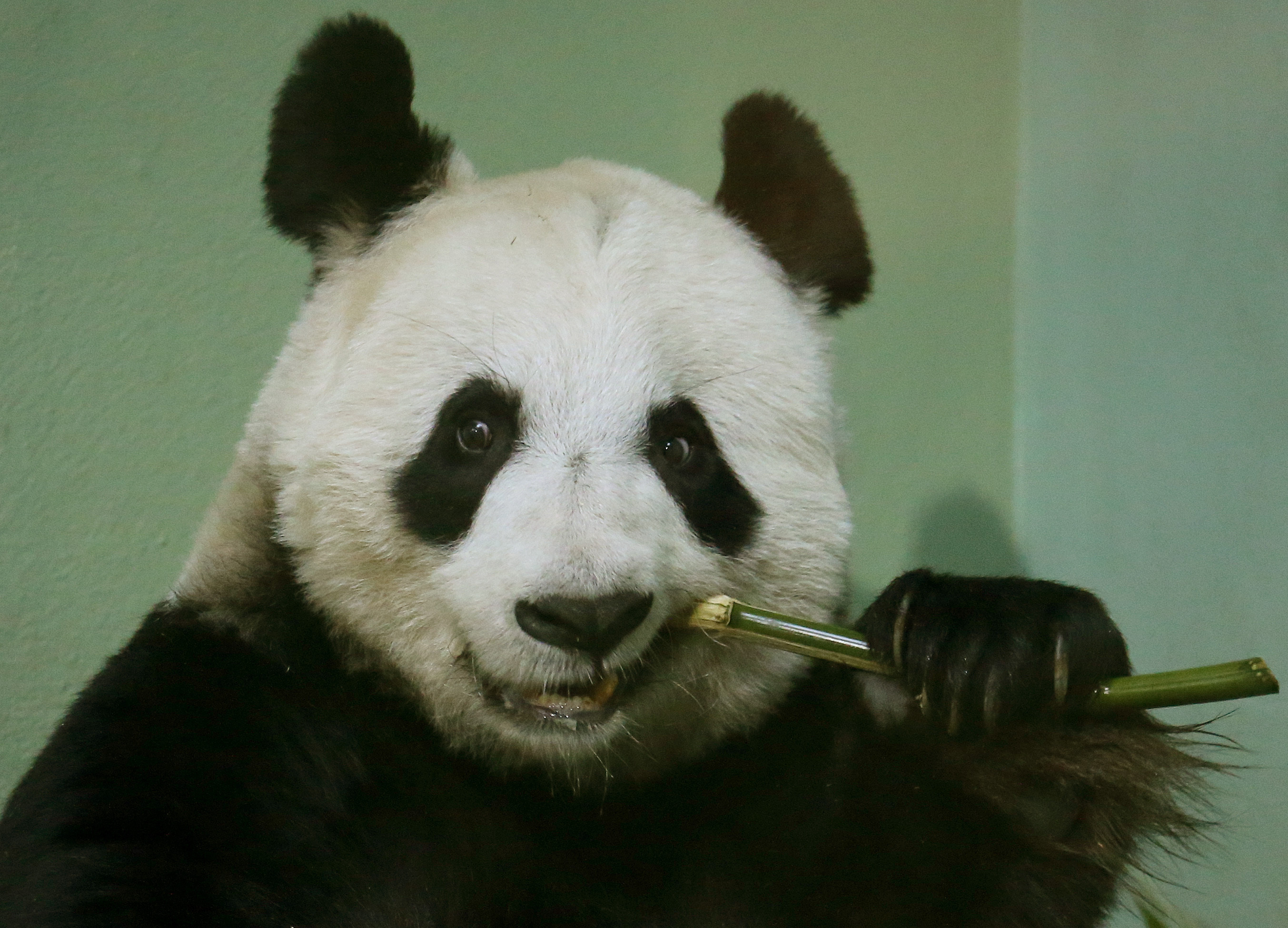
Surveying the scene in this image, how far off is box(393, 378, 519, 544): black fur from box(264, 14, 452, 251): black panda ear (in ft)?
1.07

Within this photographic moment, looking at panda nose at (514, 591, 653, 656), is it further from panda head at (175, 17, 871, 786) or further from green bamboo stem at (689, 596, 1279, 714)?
green bamboo stem at (689, 596, 1279, 714)

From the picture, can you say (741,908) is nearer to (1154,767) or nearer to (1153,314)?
(1154,767)

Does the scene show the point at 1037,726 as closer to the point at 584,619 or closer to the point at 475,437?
the point at 584,619

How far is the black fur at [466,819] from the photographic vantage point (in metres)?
1.00

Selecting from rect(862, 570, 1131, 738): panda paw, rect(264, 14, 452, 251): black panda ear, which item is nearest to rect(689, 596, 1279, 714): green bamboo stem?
→ rect(862, 570, 1131, 738): panda paw

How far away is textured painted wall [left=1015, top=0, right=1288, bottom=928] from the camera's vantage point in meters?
1.55

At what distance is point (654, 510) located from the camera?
1.04 metres

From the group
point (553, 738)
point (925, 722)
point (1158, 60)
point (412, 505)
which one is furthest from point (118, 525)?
point (1158, 60)

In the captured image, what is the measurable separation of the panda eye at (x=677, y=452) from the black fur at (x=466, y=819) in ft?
0.99

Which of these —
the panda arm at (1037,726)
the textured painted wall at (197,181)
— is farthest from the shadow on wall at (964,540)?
the panda arm at (1037,726)

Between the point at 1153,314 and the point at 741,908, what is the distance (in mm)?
1254

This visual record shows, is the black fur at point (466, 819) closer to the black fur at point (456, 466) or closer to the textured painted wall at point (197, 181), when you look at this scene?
the black fur at point (456, 466)

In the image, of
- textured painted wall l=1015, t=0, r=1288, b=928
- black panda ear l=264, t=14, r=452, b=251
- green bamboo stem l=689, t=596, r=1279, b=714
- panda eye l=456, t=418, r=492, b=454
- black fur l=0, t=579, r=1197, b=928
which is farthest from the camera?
textured painted wall l=1015, t=0, r=1288, b=928

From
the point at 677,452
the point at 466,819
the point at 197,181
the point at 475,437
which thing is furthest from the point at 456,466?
the point at 197,181
